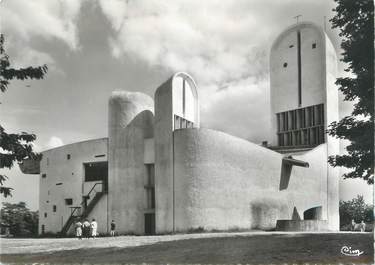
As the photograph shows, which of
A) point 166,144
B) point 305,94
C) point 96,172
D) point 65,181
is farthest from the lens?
point 305,94

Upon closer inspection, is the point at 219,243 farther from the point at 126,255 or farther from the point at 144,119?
the point at 144,119

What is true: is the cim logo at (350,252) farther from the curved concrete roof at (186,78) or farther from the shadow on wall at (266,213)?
the curved concrete roof at (186,78)

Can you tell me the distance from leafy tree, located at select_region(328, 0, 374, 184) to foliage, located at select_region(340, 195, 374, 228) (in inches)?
2369

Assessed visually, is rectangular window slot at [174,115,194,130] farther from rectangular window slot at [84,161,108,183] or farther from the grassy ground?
the grassy ground

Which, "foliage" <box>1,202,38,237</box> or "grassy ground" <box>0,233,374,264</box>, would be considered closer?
"grassy ground" <box>0,233,374,264</box>

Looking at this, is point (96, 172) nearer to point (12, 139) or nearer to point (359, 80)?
point (12, 139)

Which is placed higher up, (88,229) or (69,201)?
(69,201)

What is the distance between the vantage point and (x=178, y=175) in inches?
1257

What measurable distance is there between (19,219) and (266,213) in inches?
1498

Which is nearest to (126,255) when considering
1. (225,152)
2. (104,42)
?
(104,42)

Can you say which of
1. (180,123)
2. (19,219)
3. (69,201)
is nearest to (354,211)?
(19,219)

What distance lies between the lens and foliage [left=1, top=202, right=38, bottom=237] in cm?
6075

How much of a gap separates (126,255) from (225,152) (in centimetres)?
1575

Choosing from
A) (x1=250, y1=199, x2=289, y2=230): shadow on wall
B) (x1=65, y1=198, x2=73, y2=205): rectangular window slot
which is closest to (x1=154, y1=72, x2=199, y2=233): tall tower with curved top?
(x1=250, y1=199, x2=289, y2=230): shadow on wall
